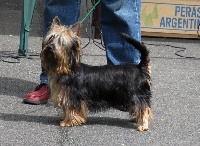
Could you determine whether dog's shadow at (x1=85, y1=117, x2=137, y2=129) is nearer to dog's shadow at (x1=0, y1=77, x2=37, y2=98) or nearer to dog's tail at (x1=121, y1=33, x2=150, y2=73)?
dog's tail at (x1=121, y1=33, x2=150, y2=73)

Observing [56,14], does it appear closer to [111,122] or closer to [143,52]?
[143,52]

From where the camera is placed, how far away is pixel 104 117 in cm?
530

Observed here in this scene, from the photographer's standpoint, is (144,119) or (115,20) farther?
(115,20)

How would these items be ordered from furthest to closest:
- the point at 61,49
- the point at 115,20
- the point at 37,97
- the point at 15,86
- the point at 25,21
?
the point at 25,21, the point at 15,86, the point at 37,97, the point at 115,20, the point at 61,49

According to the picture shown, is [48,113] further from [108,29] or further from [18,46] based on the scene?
[18,46]

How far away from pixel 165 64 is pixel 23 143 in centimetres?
331

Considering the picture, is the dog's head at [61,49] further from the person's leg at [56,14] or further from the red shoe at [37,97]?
the red shoe at [37,97]

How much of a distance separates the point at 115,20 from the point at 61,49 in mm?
901

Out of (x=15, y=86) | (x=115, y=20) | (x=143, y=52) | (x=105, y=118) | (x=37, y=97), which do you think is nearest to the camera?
(x=143, y=52)

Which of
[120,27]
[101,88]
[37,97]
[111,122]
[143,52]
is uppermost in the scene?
[120,27]

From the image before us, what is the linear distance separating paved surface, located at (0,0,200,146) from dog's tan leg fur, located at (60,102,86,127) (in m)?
0.05

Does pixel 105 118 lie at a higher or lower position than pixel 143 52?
lower

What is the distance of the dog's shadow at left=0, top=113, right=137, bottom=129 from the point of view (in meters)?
5.09

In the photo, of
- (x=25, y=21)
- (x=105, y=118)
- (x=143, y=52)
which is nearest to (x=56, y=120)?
(x=105, y=118)
